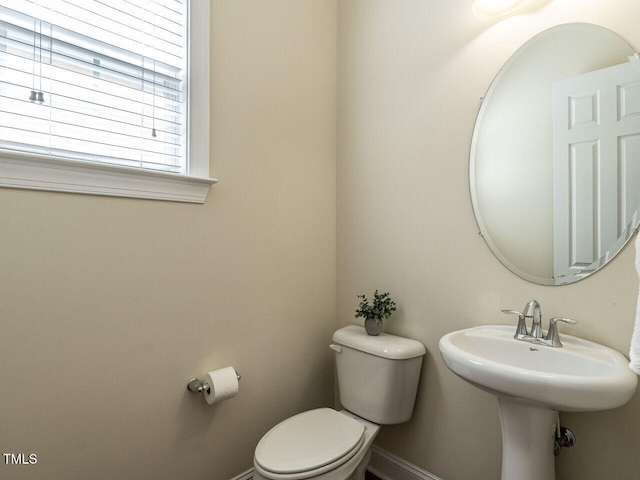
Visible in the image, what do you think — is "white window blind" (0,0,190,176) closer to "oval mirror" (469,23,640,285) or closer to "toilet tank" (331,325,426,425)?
"toilet tank" (331,325,426,425)

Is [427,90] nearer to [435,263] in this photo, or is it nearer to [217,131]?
[435,263]

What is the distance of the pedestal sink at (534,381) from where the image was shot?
0.85 metres

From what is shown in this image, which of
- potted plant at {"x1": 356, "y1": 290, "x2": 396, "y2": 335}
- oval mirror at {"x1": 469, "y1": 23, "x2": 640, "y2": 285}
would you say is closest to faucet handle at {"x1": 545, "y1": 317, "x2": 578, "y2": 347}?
oval mirror at {"x1": 469, "y1": 23, "x2": 640, "y2": 285}

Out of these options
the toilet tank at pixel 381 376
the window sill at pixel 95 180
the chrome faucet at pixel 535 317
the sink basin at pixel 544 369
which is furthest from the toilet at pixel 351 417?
the window sill at pixel 95 180

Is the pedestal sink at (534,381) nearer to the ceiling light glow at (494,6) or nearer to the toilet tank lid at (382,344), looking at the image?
the toilet tank lid at (382,344)

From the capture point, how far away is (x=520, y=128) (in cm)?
131

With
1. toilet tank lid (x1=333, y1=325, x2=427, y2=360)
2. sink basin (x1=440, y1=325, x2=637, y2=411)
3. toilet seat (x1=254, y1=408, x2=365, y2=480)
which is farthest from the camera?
toilet tank lid (x1=333, y1=325, x2=427, y2=360)

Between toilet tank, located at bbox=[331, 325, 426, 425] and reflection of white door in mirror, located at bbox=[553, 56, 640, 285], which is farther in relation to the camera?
toilet tank, located at bbox=[331, 325, 426, 425]

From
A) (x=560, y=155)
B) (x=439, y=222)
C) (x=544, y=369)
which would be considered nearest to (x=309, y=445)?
(x=544, y=369)

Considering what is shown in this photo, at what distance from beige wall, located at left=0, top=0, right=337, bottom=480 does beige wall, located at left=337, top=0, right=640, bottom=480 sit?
0.63 ft

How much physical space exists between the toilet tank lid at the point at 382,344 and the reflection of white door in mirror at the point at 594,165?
618 millimetres

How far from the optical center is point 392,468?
1.68 metres

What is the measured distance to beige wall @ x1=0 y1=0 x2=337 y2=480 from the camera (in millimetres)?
1091

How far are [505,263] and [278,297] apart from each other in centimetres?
101
